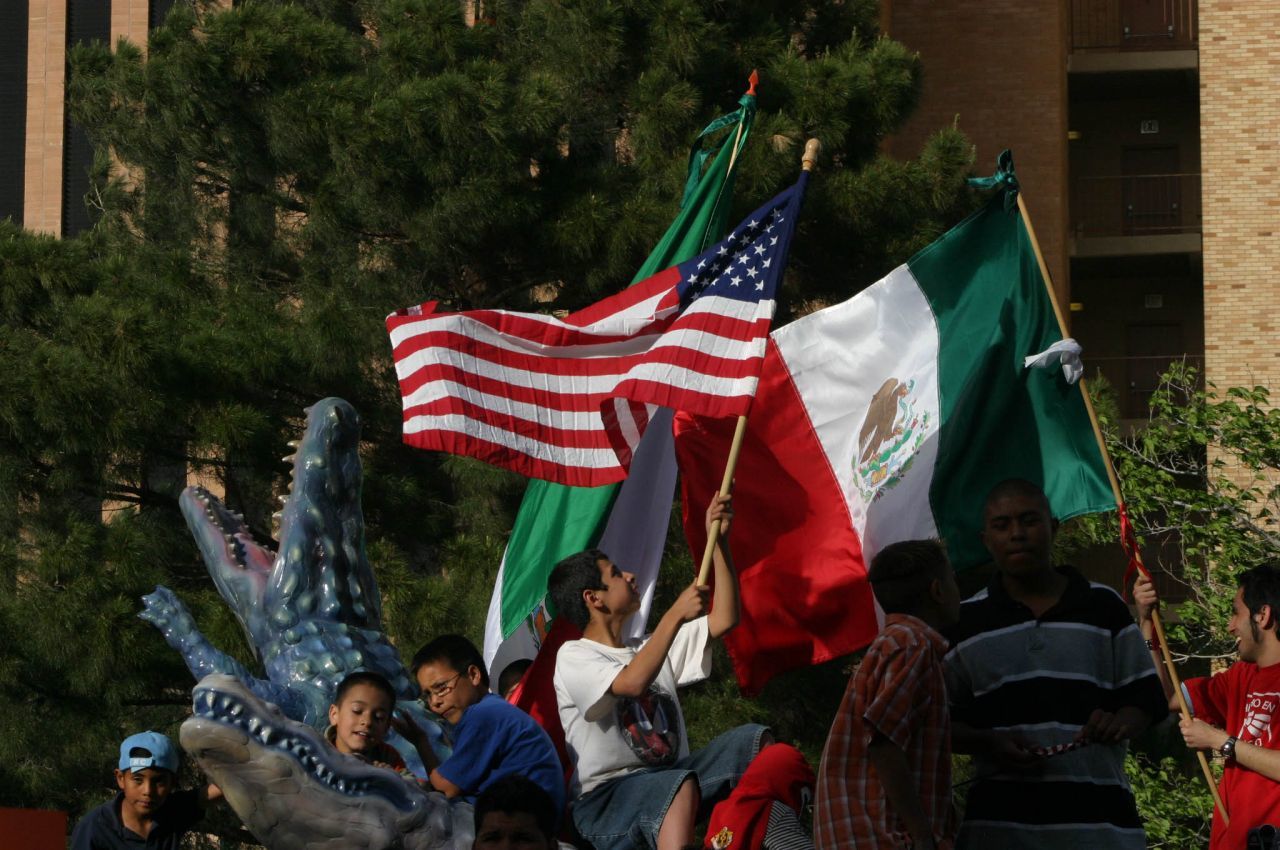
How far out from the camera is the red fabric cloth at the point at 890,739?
5.14 metres

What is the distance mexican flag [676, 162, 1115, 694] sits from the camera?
7992 millimetres

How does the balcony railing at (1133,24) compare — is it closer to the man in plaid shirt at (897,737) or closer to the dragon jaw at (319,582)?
the dragon jaw at (319,582)

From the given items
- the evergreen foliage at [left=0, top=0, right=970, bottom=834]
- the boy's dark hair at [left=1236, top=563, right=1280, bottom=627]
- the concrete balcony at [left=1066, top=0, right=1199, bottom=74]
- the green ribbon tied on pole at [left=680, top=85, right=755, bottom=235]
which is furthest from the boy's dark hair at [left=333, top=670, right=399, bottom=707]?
the concrete balcony at [left=1066, top=0, right=1199, bottom=74]

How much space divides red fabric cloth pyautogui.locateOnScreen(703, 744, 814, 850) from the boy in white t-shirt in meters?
0.11

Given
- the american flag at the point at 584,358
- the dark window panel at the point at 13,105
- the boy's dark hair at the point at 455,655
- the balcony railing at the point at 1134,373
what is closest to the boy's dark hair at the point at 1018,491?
the boy's dark hair at the point at 455,655

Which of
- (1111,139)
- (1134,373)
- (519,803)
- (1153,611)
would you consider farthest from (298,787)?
(1111,139)

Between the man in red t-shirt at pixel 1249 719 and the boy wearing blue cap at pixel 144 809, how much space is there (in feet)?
10.5

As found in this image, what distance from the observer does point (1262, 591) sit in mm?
6375

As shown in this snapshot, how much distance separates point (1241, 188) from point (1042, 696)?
2123 centimetres

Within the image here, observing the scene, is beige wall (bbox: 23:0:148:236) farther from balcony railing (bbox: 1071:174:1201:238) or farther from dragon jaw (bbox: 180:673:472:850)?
dragon jaw (bbox: 180:673:472:850)

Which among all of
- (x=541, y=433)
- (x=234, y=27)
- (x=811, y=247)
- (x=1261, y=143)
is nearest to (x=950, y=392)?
(x=541, y=433)

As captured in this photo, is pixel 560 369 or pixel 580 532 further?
pixel 580 532

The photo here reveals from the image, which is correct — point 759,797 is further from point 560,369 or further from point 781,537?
point 560,369

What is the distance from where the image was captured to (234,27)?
15633 mm
